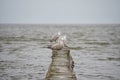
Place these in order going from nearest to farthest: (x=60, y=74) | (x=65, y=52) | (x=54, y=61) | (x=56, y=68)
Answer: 1. (x=60, y=74)
2. (x=56, y=68)
3. (x=54, y=61)
4. (x=65, y=52)

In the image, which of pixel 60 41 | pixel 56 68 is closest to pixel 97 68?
pixel 60 41

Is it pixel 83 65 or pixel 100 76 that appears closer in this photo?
pixel 100 76

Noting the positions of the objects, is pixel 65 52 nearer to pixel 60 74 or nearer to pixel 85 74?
pixel 85 74

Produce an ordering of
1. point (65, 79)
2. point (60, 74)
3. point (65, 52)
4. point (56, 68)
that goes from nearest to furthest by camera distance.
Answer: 1. point (65, 79)
2. point (60, 74)
3. point (56, 68)
4. point (65, 52)

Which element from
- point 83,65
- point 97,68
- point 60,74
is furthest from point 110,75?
point 60,74

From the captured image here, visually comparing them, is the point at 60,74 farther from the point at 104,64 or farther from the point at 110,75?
the point at 104,64

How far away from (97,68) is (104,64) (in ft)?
8.50

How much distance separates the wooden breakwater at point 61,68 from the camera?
16881mm

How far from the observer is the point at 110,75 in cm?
2289

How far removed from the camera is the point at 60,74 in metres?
17.5

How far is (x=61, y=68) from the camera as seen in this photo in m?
19.2

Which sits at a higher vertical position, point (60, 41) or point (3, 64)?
point (60, 41)

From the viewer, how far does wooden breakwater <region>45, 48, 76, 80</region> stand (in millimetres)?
16881

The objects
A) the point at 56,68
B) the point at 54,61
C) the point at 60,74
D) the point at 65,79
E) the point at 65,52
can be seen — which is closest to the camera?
the point at 65,79
